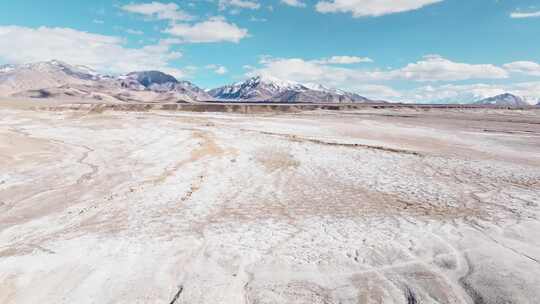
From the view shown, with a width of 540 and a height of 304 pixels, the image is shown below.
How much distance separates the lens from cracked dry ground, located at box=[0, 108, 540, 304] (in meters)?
6.83

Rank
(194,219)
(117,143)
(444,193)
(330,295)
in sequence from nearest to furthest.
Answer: (330,295) → (194,219) → (444,193) → (117,143)

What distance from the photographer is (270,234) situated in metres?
9.74

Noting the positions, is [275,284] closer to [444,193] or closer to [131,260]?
[131,260]

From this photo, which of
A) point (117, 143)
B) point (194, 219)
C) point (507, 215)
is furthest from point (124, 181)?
point (507, 215)

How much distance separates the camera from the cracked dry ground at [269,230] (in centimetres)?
683

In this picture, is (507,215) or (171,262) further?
(507,215)

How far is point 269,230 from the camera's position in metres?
10.1

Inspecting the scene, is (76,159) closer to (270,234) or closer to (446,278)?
(270,234)

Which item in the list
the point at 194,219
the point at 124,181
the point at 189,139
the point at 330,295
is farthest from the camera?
the point at 189,139

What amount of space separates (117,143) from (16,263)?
69.7 feet

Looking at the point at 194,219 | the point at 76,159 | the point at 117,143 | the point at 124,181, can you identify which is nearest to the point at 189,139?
the point at 117,143

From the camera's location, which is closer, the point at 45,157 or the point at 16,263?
the point at 16,263

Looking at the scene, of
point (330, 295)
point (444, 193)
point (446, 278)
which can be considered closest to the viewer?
point (330, 295)

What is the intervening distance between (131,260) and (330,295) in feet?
14.9
